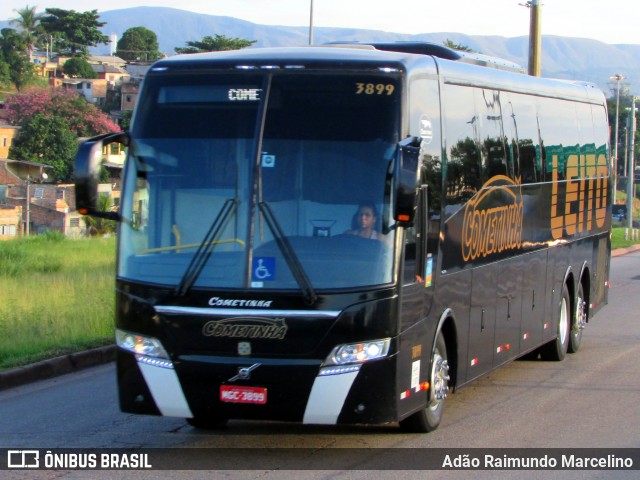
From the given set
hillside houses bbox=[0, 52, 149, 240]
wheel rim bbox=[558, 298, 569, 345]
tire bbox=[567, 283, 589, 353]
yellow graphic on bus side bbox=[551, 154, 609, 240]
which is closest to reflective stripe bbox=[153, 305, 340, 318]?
yellow graphic on bus side bbox=[551, 154, 609, 240]

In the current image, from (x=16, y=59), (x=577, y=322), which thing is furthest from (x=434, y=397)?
(x=16, y=59)

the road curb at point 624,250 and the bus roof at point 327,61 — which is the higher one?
the bus roof at point 327,61

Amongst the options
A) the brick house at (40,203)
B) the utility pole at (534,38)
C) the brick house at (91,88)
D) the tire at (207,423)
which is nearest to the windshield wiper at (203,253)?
the tire at (207,423)

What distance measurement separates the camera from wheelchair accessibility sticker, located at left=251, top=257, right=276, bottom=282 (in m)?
7.47

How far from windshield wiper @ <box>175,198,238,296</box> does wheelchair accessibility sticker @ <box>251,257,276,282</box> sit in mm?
343

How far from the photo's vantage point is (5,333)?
1342cm

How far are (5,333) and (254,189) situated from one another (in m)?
6.93

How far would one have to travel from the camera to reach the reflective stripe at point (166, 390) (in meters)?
7.63

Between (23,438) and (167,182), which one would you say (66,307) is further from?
(167,182)

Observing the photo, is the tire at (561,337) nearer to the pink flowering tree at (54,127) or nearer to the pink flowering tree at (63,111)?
the pink flowering tree at (54,127)

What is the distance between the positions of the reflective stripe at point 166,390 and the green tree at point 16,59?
11240 centimetres

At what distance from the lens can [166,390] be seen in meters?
7.66

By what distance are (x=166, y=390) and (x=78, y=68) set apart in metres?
130

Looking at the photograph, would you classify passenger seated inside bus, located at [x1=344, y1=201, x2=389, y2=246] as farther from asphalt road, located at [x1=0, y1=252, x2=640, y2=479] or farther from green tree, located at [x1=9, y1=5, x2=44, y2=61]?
green tree, located at [x1=9, y1=5, x2=44, y2=61]
